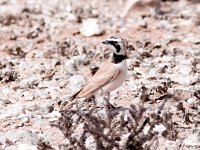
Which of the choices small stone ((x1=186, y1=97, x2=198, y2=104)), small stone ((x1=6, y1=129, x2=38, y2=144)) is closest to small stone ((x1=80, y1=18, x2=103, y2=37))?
small stone ((x1=186, y1=97, x2=198, y2=104))

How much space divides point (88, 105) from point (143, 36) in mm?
4335

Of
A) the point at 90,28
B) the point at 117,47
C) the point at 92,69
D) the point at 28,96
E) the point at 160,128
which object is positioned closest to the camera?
the point at 160,128

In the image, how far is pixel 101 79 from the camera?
7.48 m

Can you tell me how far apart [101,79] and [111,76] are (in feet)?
0.58

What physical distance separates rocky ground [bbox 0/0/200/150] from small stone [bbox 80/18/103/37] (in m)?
0.02

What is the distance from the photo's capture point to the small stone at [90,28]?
11.9 metres

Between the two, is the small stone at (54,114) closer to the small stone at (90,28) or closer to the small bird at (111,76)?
the small bird at (111,76)

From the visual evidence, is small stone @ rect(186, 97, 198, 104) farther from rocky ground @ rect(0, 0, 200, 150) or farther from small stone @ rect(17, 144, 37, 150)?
small stone @ rect(17, 144, 37, 150)

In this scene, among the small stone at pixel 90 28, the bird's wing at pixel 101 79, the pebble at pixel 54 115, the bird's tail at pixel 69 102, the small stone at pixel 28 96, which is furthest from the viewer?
the small stone at pixel 90 28

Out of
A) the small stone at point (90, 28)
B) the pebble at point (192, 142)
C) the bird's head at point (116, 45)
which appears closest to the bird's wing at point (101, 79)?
the bird's head at point (116, 45)

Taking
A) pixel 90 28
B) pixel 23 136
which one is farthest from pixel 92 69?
pixel 23 136

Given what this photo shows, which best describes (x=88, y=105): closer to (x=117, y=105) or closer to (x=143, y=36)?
(x=117, y=105)

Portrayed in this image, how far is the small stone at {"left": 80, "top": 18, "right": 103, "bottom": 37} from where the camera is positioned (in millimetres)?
11898

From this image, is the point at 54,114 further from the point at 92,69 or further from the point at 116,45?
the point at 92,69
